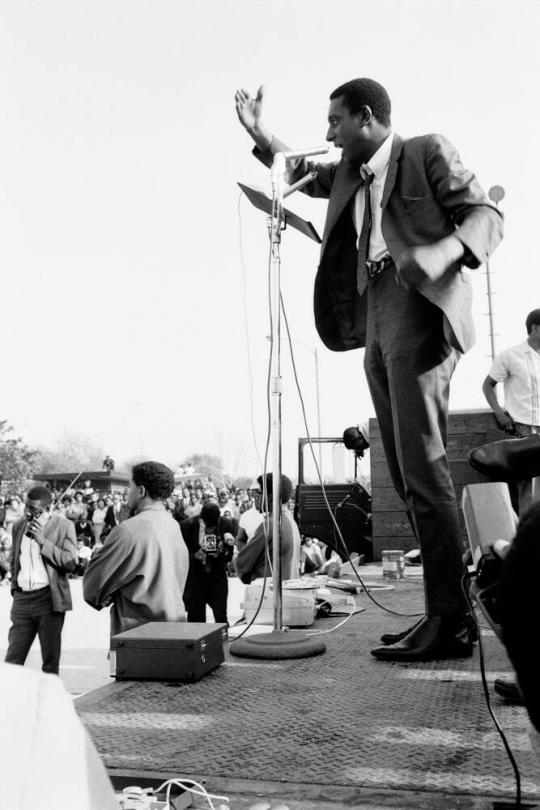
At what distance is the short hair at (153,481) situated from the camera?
4188mm

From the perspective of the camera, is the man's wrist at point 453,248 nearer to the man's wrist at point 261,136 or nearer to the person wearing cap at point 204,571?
the man's wrist at point 261,136

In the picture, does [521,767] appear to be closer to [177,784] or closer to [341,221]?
[177,784]

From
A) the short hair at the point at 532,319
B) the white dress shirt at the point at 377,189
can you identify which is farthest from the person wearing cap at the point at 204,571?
the white dress shirt at the point at 377,189

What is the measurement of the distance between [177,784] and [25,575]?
5984 mm

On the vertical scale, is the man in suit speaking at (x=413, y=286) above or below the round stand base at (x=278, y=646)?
above

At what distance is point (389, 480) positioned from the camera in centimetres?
675

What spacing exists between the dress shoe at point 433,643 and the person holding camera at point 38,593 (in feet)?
17.3

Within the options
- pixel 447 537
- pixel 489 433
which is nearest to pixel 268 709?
pixel 447 537

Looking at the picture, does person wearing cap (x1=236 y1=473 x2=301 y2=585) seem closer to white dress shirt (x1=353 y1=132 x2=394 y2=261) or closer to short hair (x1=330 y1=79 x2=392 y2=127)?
white dress shirt (x1=353 y1=132 x2=394 y2=261)

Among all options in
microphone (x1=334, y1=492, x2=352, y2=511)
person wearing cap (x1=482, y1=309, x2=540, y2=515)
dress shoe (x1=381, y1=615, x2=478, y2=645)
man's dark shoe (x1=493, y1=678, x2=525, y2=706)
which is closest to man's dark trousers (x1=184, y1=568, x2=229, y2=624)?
microphone (x1=334, y1=492, x2=352, y2=511)

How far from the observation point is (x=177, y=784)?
1.26m

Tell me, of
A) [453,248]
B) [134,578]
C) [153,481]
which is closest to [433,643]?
[453,248]

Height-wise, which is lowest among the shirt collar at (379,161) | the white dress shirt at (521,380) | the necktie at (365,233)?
the white dress shirt at (521,380)

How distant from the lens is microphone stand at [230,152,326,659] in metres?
2.32
